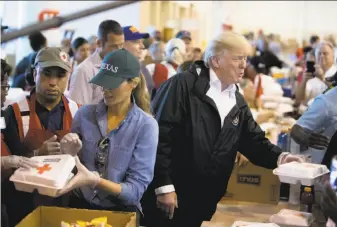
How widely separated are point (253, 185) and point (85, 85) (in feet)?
3.79

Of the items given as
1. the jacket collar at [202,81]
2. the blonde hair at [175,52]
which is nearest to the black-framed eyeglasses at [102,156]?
the jacket collar at [202,81]

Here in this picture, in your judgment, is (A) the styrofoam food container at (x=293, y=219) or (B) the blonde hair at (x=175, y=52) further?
(B) the blonde hair at (x=175, y=52)

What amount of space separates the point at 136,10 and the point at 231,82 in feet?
28.4

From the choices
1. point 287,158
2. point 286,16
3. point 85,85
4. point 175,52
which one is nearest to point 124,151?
point 287,158

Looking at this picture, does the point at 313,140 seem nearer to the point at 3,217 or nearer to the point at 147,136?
the point at 147,136

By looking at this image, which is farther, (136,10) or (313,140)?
(136,10)

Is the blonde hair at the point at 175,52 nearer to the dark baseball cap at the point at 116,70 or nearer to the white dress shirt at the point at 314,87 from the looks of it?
the white dress shirt at the point at 314,87

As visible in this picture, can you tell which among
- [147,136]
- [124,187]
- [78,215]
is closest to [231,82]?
[147,136]

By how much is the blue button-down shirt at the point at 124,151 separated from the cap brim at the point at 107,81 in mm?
116

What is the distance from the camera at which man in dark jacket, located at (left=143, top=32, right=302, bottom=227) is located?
3031mm

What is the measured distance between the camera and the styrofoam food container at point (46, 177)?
6.77ft

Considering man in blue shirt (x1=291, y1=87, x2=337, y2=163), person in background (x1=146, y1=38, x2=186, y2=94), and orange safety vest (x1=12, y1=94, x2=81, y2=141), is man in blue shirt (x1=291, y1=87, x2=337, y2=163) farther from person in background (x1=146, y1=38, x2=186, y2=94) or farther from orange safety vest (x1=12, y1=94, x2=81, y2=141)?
person in background (x1=146, y1=38, x2=186, y2=94)

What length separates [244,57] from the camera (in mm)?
3062

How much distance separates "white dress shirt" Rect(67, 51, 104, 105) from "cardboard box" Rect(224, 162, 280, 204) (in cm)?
93
